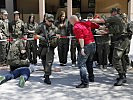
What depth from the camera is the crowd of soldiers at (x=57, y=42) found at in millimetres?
6750

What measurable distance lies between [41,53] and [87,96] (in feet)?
5.66

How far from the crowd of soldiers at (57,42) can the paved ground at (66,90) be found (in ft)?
0.92

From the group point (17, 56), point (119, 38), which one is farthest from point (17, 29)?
point (119, 38)

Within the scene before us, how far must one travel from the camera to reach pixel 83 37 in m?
6.41

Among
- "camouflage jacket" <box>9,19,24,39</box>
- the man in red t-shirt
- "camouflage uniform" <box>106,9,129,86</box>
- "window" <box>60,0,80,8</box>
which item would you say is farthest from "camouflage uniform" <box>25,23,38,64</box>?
"window" <box>60,0,80,8</box>

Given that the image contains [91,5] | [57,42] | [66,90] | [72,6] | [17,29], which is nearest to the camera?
[66,90]

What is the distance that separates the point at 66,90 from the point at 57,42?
126cm

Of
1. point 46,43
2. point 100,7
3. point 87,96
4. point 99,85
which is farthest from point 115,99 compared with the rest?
point 100,7

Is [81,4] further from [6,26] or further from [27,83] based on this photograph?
[27,83]

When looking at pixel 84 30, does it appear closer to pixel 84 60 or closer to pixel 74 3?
pixel 84 60

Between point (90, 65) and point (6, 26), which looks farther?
point (6, 26)

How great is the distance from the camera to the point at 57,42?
7.16m

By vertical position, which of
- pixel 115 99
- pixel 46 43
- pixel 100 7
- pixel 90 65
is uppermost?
pixel 100 7

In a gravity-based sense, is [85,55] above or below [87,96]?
above
